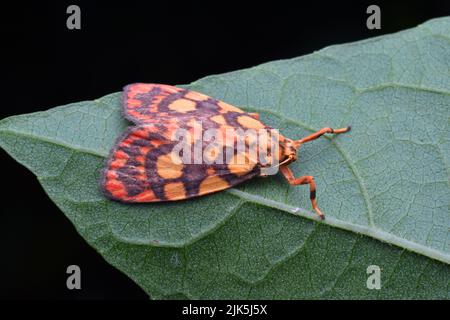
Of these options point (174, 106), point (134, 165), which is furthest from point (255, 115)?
point (134, 165)

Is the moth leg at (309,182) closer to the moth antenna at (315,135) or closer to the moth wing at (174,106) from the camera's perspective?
the moth antenna at (315,135)

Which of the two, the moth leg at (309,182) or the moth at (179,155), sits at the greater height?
the moth at (179,155)

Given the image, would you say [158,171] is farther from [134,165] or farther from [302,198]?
[302,198]

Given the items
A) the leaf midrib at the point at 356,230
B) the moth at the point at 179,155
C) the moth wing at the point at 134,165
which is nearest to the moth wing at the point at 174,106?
the moth at the point at 179,155

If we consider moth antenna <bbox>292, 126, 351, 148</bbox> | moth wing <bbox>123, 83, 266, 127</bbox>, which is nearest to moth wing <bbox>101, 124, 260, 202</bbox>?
moth wing <bbox>123, 83, 266, 127</bbox>

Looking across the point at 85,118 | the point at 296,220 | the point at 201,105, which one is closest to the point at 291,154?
the point at 296,220

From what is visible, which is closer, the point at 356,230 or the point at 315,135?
the point at 356,230

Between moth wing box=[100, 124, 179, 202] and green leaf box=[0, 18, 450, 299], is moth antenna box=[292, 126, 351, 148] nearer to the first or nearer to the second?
green leaf box=[0, 18, 450, 299]
